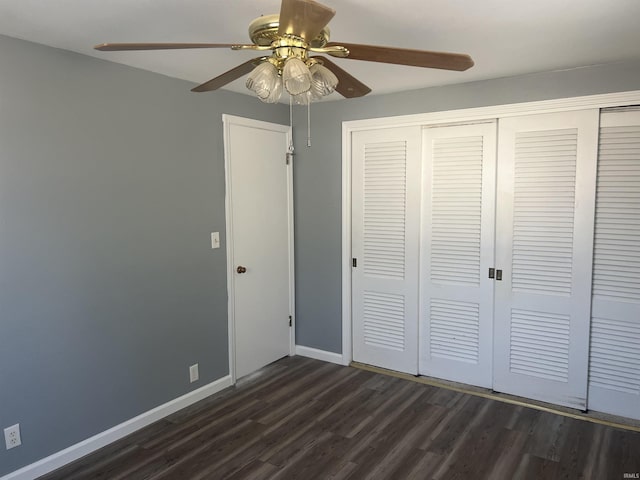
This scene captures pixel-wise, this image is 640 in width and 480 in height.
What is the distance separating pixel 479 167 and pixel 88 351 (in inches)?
113

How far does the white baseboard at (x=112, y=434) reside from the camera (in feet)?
7.93

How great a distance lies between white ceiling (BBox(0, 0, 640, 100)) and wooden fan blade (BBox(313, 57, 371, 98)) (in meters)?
0.24

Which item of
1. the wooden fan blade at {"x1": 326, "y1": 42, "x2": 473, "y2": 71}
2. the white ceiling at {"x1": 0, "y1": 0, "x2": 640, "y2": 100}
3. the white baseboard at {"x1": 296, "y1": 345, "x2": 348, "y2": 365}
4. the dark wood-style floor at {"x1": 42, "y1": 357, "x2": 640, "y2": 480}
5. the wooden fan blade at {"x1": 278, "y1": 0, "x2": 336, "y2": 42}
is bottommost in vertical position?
the dark wood-style floor at {"x1": 42, "y1": 357, "x2": 640, "y2": 480}

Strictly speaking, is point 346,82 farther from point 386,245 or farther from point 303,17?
point 386,245

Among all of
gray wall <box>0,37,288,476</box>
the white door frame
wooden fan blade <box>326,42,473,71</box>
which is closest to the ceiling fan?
wooden fan blade <box>326,42,473,71</box>

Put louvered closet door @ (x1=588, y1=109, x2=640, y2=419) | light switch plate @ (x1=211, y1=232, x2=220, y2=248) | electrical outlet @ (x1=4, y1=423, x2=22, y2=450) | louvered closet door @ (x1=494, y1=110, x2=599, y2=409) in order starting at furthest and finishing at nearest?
light switch plate @ (x1=211, y1=232, x2=220, y2=248) → louvered closet door @ (x1=494, y1=110, x2=599, y2=409) → louvered closet door @ (x1=588, y1=109, x2=640, y2=419) → electrical outlet @ (x1=4, y1=423, x2=22, y2=450)

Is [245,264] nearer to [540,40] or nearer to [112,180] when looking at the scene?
[112,180]

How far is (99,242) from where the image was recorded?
2.66 m

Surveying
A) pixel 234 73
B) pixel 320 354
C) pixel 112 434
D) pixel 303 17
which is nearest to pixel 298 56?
pixel 303 17

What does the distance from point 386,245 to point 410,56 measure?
7.46ft

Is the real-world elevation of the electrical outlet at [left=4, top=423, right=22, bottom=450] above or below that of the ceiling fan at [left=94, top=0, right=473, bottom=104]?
below

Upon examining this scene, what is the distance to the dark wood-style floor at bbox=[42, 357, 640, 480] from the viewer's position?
8.19 ft

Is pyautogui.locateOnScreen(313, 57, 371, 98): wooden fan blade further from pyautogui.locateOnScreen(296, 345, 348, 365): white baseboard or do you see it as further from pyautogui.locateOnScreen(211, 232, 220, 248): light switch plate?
pyautogui.locateOnScreen(296, 345, 348, 365): white baseboard

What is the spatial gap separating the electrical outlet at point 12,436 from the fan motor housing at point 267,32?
7.45ft
